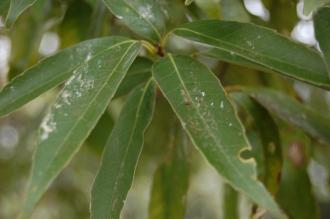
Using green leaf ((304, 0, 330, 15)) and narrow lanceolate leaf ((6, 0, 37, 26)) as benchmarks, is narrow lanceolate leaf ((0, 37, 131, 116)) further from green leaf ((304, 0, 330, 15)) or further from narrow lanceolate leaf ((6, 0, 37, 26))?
green leaf ((304, 0, 330, 15))

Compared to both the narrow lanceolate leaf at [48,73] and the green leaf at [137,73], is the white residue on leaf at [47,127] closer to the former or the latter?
the narrow lanceolate leaf at [48,73]

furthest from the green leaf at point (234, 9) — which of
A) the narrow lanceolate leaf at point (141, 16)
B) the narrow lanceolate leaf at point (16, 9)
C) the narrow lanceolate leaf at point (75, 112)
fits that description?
the narrow lanceolate leaf at point (16, 9)

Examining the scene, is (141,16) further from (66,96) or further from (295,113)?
(295,113)

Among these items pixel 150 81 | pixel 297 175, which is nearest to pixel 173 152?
pixel 297 175

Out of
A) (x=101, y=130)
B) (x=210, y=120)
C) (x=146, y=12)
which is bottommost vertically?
(x=210, y=120)

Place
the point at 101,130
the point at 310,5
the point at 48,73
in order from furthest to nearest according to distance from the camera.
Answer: the point at 101,130 < the point at 48,73 < the point at 310,5

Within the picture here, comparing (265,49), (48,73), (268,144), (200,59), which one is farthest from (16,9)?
(268,144)
